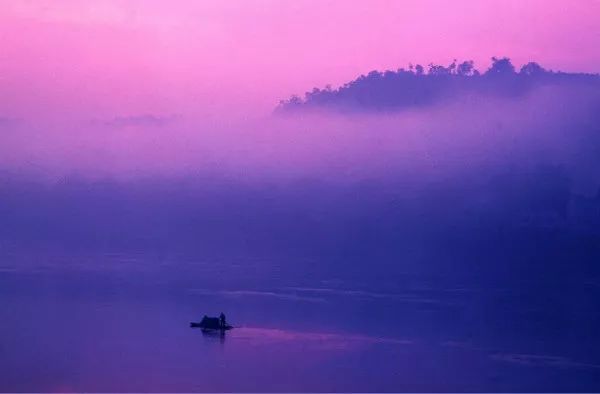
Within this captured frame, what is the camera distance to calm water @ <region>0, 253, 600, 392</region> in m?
13.3

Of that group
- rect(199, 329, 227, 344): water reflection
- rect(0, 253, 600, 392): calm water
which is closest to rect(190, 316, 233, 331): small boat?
rect(199, 329, 227, 344): water reflection

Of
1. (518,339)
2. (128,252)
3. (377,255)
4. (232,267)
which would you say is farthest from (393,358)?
(128,252)

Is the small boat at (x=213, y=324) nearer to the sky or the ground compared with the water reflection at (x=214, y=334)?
nearer to the sky

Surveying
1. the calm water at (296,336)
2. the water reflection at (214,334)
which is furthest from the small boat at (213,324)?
the calm water at (296,336)

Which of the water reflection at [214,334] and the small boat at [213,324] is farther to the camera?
the small boat at [213,324]

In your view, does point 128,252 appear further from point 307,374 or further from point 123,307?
point 307,374

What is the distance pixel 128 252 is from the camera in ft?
187

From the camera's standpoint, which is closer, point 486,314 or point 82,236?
point 486,314

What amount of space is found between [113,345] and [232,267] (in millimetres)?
27949

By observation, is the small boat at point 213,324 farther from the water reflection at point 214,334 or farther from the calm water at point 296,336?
the calm water at point 296,336

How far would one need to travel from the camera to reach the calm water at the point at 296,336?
13344 millimetres

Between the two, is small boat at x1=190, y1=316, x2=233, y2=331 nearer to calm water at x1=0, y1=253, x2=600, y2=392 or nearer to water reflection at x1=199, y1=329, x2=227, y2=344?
water reflection at x1=199, y1=329, x2=227, y2=344

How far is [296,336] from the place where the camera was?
1862 cm

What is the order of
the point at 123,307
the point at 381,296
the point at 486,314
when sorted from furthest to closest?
1. the point at 381,296
2. the point at 123,307
3. the point at 486,314
